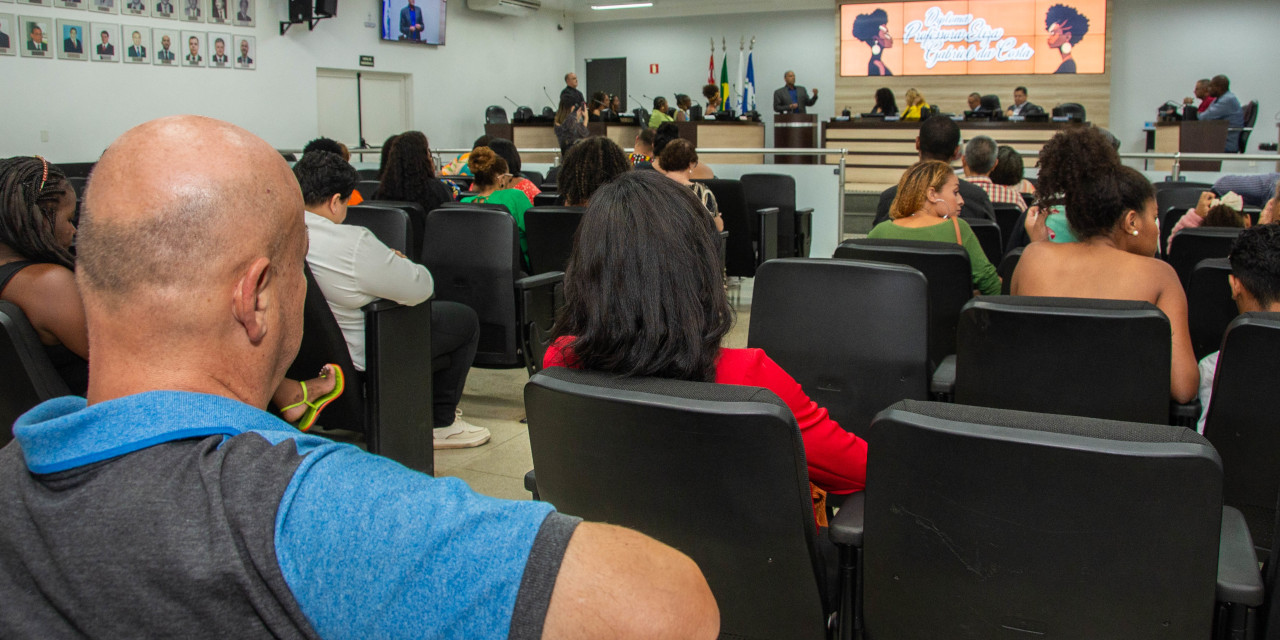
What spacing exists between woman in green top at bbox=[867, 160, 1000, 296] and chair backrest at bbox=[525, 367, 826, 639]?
2.00 meters

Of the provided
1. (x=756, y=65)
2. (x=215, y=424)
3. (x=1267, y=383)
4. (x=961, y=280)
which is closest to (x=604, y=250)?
(x=215, y=424)

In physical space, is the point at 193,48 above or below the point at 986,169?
above

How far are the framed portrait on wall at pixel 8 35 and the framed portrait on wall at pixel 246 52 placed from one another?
2.29 metres

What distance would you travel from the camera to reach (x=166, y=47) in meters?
9.57

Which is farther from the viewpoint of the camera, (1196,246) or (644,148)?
(644,148)

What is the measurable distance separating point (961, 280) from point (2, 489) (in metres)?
2.51

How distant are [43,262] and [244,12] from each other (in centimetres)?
950

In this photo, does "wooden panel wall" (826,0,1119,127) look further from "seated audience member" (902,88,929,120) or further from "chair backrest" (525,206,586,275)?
"chair backrest" (525,206,586,275)

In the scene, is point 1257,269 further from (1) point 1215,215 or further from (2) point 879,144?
(2) point 879,144

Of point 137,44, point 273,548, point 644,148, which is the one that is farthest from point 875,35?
point 273,548

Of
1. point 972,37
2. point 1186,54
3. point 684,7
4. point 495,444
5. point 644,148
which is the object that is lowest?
point 495,444

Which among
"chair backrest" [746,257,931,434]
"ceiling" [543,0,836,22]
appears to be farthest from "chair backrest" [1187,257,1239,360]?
"ceiling" [543,0,836,22]

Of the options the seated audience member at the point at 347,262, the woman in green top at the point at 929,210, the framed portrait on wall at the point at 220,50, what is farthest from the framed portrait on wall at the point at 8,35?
the woman in green top at the point at 929,210

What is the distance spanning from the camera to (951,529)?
3.85 ft
